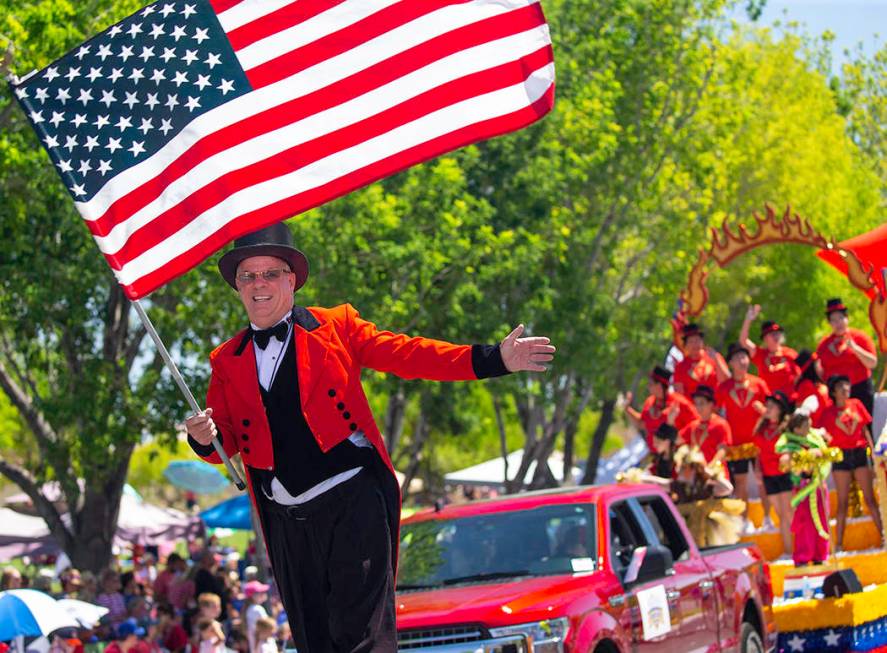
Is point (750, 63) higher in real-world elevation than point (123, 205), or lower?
higher

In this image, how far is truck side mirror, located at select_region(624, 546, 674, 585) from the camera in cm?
884

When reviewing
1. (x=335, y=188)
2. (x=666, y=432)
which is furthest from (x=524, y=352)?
(x=666, y=432)

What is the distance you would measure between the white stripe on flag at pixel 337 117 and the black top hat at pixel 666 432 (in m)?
9.86

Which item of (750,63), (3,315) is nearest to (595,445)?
(750,63)

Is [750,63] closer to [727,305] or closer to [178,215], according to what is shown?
[727,305]

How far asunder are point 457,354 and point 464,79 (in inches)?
50.4

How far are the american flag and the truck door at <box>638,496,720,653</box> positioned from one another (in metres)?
4.17

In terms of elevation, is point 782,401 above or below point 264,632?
above

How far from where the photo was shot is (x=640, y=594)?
8922 mm

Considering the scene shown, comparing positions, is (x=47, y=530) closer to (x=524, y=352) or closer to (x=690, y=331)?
(x=690, y=331)

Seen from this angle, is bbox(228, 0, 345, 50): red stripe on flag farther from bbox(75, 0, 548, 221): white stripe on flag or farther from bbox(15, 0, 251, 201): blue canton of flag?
bbox(75, 0, 548, 221): white stripe on flag

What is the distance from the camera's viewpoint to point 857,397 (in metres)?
16.5

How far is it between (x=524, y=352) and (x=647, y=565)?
367 cm

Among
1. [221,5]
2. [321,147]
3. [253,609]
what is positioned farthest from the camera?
[253,609]
